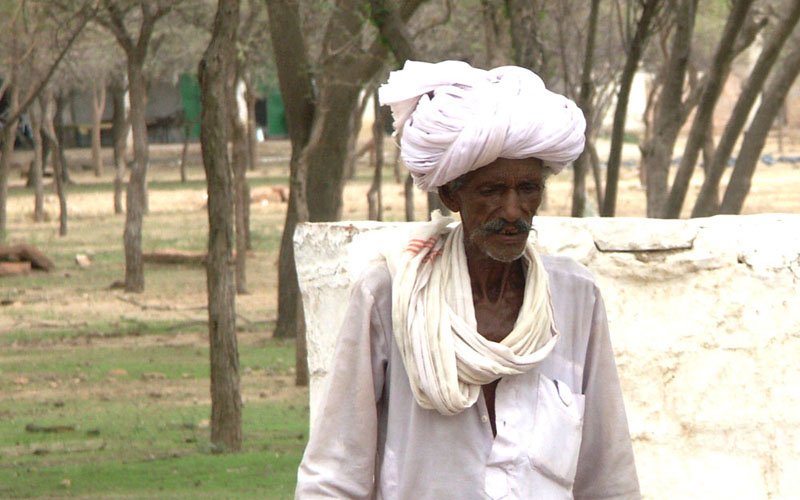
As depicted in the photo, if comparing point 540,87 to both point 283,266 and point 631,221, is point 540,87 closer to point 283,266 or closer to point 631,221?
point 631,221

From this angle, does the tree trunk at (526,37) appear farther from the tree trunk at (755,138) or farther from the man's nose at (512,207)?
the man's nose at (512,207)

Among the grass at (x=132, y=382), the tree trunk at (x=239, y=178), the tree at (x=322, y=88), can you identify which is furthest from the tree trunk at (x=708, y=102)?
the tree trunk at (x=239, y=178)

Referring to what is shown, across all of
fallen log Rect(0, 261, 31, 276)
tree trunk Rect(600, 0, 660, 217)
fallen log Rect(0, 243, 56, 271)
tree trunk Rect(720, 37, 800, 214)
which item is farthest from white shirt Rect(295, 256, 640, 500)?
fallen log Rect(0, 243, 56, 271)

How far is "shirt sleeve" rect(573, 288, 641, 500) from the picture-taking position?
2346 mm

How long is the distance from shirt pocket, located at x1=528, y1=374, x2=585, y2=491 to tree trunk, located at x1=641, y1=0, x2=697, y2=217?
8.09 metres

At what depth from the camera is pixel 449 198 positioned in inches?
94.3

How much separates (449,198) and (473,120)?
0.23 meters

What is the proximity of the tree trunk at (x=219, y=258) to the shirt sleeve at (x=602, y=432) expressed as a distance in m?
5.33

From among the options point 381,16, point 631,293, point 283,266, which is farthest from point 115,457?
point 283,266

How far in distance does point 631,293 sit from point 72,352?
915 centimetres

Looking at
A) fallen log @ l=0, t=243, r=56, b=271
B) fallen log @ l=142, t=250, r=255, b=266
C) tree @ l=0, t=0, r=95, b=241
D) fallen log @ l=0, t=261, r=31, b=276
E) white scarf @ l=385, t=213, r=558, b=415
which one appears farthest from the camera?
fallen log @ l=142, t=250, r=255, b=266

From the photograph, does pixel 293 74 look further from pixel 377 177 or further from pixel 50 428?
pixel 377 177

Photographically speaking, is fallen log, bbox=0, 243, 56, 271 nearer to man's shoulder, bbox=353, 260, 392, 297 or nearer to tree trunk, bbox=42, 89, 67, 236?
tree trunk, bbox=42, 89, 67, 236

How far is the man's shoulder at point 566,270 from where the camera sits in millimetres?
2371
